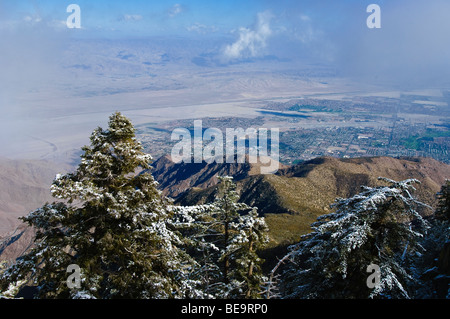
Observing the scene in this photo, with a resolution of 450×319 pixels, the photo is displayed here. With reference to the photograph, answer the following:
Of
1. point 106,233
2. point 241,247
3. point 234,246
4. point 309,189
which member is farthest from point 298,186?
point 106,233

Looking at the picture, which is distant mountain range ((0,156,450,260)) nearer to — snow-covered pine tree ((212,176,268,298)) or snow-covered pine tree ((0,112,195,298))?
snow-covered pine tree ((212,176,268,298))

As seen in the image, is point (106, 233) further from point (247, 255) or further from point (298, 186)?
point (298, 186)

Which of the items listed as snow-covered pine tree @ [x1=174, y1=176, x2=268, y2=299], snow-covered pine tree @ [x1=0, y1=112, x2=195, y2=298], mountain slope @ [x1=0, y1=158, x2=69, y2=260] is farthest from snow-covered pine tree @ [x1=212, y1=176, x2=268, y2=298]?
mountain slope @ [x1=0, y1=158, x2=69, y2=260]

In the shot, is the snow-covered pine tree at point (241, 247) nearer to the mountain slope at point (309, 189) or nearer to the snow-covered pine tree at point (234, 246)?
the snow-covered pine tree at point (234, 246)

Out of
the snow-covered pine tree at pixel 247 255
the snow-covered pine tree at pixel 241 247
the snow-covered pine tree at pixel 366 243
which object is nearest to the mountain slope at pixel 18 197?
the snow-covered pine tree at pixel 241 247

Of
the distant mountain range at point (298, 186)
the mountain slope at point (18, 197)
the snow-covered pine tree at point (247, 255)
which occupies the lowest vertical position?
the mountain slope at point (18, 197)
